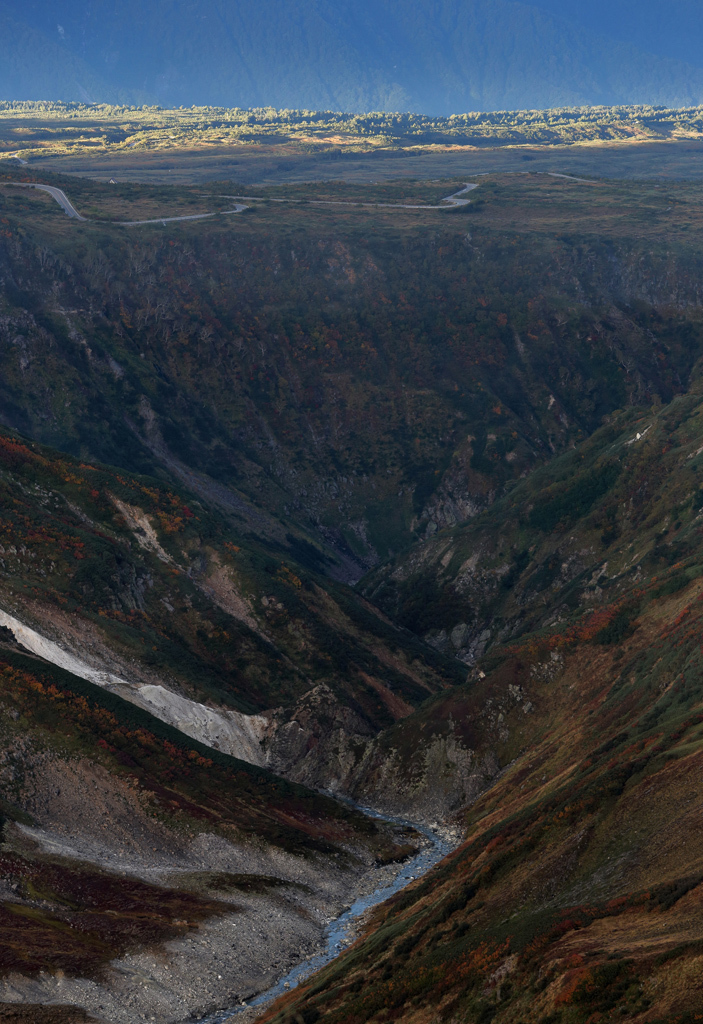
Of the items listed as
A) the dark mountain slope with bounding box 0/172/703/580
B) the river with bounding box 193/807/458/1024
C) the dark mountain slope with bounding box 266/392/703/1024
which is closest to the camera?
the dark mountain slope with bounding box 266/392/703/1024

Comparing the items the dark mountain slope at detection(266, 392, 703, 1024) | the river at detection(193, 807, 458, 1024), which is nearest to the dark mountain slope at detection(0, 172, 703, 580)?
the dark mountain slope at detection(266, 392, 703, 1024)

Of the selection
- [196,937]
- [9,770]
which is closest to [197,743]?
[9,770]

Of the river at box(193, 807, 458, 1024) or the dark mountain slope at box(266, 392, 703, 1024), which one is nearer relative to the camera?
the dark mountain slope at box(266, 392, 703, 1024)

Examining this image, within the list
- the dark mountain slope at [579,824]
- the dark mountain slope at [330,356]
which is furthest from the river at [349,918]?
the dark mountain slope at [330,356]

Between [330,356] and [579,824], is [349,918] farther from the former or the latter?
[330,356]

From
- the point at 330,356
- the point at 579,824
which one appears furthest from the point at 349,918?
the point at 330,356

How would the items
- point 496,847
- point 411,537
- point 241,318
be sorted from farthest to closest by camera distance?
A: 1. point 241,318
2. point 411,537
3. point 496,847

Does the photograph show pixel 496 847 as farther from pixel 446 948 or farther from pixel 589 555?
pixel 589 555

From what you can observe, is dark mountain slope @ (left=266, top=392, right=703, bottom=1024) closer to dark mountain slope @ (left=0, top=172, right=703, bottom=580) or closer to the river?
the river
